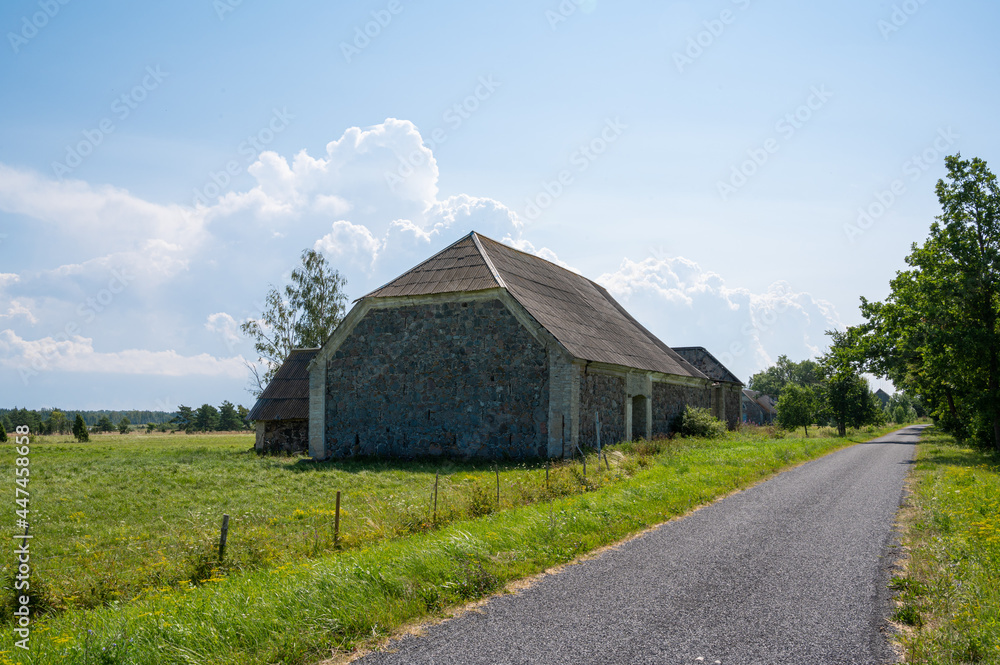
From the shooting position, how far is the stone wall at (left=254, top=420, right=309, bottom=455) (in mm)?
26109

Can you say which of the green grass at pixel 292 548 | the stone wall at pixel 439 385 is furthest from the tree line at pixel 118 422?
the green grass at pixel 292 548

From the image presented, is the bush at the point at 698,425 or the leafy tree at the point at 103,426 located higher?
the bush at the point at 698,425

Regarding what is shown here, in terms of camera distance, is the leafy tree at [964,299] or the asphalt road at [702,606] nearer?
the asphalt road at [702,606]

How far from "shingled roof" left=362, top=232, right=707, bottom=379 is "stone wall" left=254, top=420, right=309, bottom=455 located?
7987 millimetres

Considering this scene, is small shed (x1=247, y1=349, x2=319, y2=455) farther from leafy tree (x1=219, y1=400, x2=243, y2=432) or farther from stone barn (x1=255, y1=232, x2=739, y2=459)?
leafy tree (x1=219, y1=400, x2=243, y2=432)

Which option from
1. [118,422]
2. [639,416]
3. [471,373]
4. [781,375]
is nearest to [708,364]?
[639,416]

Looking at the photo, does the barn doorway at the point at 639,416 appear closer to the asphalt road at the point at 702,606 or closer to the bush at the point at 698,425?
the bush at the point at 698,425

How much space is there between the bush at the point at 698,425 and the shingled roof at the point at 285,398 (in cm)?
1548

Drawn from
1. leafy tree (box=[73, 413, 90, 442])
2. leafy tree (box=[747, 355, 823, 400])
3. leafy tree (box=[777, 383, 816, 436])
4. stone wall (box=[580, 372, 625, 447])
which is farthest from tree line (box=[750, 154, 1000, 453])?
leafy tree (box=[747, 355, 823, 400])

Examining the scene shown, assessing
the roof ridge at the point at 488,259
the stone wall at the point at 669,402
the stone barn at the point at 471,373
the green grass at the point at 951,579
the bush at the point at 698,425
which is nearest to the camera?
the green grass at the point at 951,579

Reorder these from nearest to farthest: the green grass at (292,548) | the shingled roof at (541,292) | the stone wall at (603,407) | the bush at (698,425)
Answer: the green grass at (292,548) → the stone wall at (603,407) → the shingled roof at (541,292) → the bush at (698,425)

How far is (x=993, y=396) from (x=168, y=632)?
25.2 meters

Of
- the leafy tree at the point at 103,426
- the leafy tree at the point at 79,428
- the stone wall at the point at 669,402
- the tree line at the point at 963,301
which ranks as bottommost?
the leafy tree at the point at 103,426

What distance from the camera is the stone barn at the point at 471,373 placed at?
18.7 metres
